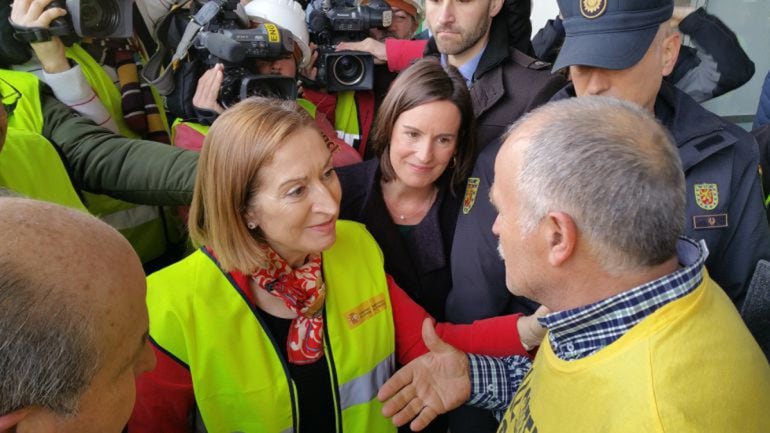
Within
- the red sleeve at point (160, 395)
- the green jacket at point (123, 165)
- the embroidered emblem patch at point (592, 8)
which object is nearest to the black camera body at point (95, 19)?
the green jacket at point (123, 165)

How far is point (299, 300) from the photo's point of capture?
1.42 meters

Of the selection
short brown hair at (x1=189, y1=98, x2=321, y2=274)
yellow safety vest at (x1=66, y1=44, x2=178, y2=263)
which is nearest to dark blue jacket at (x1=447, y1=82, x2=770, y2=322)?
short brown hair at (x1=189, y1=98, x2=321, y2=274)

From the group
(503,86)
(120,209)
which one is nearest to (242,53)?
(120,209)

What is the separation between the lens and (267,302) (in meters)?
1.44

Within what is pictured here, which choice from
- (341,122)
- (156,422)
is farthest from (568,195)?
(341,122)

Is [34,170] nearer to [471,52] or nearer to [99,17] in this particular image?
[99,17]

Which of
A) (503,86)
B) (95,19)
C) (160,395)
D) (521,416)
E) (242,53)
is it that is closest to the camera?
(521,416)

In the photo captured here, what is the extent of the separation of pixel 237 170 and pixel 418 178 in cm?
73

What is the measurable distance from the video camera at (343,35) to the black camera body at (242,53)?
1.42 feet

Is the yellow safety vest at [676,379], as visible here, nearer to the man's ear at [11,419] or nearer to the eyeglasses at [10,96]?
the man's ear at [11,419]

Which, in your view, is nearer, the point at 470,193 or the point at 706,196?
the point at 706,196

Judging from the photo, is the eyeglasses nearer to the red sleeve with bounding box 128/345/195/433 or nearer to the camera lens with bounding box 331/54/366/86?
the red sleeve with bounding box 128/345/195/433

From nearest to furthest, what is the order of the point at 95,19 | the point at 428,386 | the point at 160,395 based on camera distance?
the point at 160,395 < the point at 428,386 < the point at 95,19

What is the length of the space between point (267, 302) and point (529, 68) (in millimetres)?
1558
